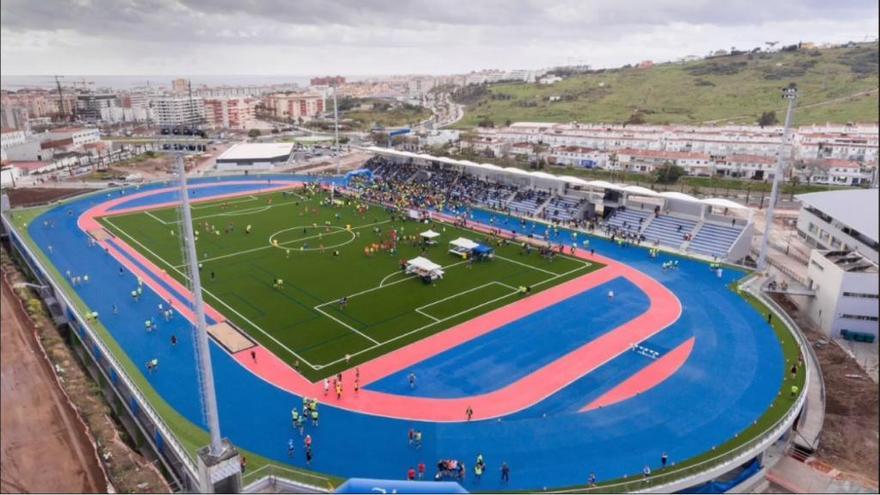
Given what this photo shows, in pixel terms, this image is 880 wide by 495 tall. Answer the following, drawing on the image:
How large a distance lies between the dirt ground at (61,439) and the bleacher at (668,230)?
37475mm

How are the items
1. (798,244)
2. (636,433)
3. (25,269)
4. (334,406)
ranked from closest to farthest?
(636,433)
(334,406)
(25,269)
(798,244)

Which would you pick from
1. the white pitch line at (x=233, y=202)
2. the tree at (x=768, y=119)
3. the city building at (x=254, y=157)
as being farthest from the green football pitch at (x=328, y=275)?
the tree at (x=768, y=119)

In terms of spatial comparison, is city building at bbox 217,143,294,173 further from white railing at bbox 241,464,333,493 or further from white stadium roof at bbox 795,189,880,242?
white stadium roof at bbox 795,189,880,242

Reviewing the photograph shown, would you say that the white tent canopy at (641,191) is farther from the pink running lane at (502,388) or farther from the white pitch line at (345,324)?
the white pitch line at (345,324)

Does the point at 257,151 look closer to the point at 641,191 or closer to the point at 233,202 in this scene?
the point at 233,202

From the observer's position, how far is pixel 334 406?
22.4 meters

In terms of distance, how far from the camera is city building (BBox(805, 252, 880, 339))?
1188 inches

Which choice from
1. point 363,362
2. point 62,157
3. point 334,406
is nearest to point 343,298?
point 363,362

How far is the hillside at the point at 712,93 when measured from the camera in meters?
97.0

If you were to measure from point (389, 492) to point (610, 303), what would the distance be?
877 inches

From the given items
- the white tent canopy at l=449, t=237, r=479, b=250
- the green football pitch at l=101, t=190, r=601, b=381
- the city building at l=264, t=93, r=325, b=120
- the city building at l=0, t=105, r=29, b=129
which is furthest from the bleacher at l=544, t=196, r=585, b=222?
the city building at l=264, t=93, r=325, b=120

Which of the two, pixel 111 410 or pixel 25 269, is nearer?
pixel 111 410

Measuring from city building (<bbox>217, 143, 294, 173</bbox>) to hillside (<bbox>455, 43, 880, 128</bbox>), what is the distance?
5319 centimetres

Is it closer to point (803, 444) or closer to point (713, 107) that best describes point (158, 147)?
point (803, 444)
